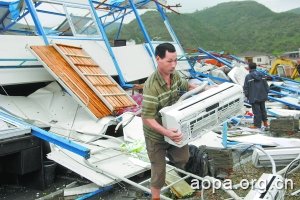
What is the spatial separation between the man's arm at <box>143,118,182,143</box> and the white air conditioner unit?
0.20 ft

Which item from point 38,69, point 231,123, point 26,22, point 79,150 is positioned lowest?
point 231,123

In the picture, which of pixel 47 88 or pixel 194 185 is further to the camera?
pixel 47 88

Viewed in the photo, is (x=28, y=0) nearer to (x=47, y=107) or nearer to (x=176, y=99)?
(x=47, y=107)

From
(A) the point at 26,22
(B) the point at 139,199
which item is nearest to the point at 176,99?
(B) the point at 139,199

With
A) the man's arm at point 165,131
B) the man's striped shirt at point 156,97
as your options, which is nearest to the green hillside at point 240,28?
the man's striped shirt at point 156,97

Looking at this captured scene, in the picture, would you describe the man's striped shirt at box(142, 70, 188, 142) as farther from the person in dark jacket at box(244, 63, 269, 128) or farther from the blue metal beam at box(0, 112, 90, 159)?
the person in dark jacket at box(244, 63, 269, 128)

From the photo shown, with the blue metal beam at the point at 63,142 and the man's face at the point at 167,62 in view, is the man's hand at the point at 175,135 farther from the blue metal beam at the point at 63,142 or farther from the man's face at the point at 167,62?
the blue metal beam at the point at 63,142

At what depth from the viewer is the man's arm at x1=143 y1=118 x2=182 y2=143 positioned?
10.6ft

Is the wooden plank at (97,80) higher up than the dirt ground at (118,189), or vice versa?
the wooden plank at (97,80)

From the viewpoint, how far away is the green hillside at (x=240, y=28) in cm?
6556

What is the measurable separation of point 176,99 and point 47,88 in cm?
456

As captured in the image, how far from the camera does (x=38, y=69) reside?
764 cm

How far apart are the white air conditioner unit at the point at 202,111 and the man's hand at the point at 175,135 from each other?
0.04m

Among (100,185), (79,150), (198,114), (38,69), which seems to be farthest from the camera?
(38,69)
